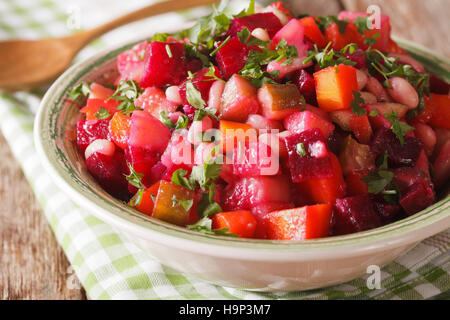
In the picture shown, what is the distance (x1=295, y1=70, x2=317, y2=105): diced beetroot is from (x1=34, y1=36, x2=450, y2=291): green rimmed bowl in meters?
0.59

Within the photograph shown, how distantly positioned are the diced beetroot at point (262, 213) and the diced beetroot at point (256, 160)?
106 millimetres

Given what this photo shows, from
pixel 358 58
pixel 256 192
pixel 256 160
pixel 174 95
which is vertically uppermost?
pixel 358 58

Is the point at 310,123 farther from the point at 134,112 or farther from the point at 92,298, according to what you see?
the point at 92,298

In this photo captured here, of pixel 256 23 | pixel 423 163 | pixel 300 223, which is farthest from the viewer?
pixel 256 23

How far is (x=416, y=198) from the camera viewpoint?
1.79m

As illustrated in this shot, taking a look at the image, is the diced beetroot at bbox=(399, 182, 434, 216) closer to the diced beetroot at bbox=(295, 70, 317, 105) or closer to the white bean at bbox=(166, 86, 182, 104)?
the diced beetroot at bbox=(295, 70, 317, 105)

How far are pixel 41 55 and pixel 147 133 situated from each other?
76.4 inches

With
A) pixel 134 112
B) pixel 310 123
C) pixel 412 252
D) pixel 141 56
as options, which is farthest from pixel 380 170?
pixel 141 56

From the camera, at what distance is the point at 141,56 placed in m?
2.35

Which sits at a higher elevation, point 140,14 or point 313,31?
point 313,31

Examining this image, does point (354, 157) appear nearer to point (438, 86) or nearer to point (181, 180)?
point (181, 180)

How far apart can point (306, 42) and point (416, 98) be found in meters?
0.50

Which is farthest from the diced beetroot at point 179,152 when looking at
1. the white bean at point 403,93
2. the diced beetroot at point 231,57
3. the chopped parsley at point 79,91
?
the white bean at point 403,93

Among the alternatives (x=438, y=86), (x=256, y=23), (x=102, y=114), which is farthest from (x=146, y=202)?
(x=438, y=86)
